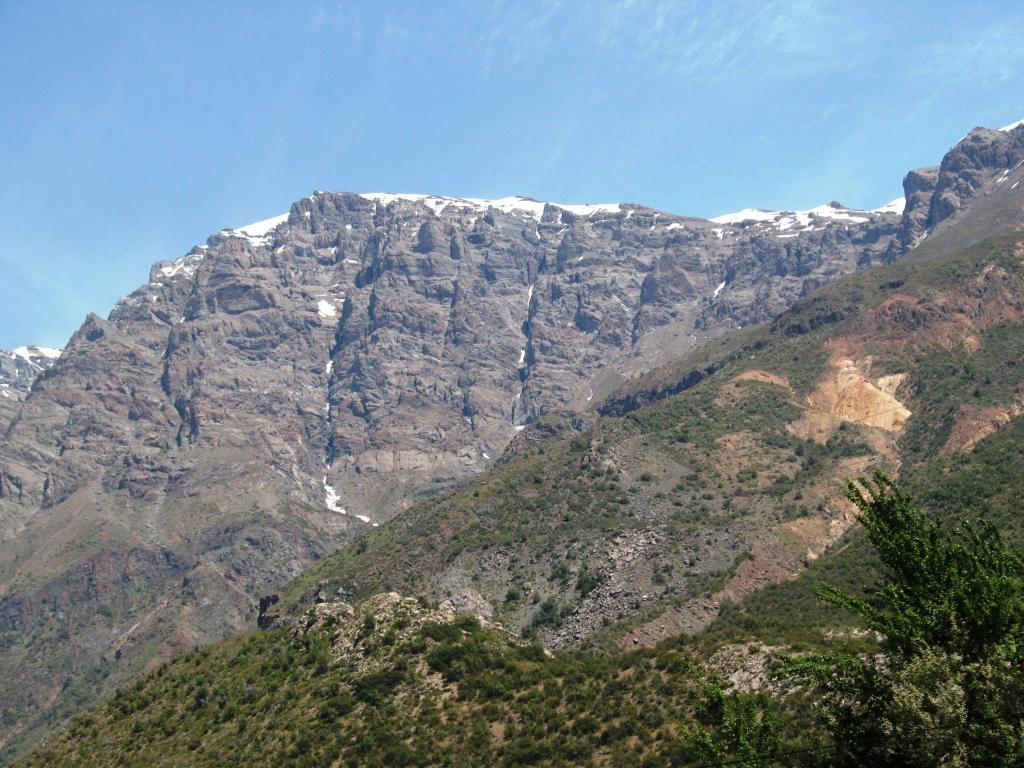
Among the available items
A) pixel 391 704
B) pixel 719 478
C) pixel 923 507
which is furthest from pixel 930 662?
pixel 719 478

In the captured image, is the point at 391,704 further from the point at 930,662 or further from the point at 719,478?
the point at 719,478

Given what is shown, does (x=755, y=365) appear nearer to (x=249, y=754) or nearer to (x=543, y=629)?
(x=543, y=629)

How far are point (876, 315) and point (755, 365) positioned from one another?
2236 centimetres

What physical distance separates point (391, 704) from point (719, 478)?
80.8m

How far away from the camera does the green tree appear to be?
75.6ft

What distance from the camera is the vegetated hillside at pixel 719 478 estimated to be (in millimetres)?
102625

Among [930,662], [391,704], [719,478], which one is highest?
[719,478]

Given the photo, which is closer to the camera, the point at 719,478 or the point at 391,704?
the point at 391,704

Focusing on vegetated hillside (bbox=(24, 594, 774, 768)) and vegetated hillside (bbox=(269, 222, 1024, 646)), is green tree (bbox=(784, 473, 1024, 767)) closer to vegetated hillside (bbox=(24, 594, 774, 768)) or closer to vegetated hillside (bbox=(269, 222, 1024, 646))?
vegetated hillside (bbox=(24, 594, 774, 768))

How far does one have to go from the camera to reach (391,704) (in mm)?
53500

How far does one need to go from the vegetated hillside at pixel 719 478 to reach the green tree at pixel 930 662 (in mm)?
64240

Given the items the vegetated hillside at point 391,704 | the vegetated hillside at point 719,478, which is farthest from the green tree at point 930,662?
the vegetated hillside at point 719,478

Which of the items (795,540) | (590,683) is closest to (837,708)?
(590,683)

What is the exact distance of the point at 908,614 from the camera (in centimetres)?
2459
